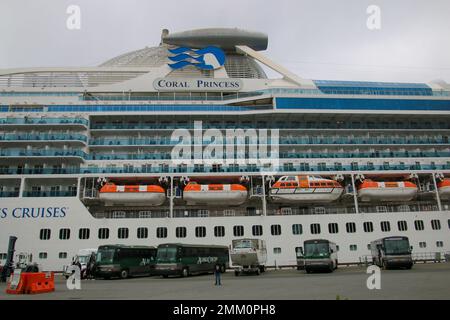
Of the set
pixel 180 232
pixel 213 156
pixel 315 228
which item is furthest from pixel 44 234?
pixel 315 228

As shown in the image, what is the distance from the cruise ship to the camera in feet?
98.1

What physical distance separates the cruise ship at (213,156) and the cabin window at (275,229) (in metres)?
0.12

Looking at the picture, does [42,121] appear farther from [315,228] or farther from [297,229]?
[315,228]

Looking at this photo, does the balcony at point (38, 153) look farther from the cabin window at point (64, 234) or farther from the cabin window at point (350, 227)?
the cabin window at point (350, 227)

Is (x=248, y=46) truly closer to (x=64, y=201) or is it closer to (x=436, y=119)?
(x=436, y=119)

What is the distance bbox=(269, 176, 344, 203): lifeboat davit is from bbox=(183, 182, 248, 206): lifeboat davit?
3.14m

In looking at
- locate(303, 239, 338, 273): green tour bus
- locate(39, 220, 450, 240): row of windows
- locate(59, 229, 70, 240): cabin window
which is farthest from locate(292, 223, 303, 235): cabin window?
locate(59, 229, 70, 240): cabin window

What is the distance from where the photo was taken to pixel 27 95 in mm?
37625

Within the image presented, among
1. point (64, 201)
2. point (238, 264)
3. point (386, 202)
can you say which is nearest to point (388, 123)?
point (386, 202)

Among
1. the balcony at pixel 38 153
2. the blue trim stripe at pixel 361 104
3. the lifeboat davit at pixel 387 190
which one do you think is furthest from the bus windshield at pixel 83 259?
the lifeboat davit at pixel 387 190

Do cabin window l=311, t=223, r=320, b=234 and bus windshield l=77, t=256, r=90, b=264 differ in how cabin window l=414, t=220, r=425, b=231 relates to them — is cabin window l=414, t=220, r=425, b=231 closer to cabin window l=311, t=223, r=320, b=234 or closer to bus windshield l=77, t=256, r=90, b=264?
cabin window l=311, t=223, r=320, b=234

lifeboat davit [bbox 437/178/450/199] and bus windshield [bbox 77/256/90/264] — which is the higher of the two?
lifeboat davit [bbox 437/178/450/199]

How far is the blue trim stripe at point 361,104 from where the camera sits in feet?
122

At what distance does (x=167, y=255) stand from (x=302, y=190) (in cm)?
1345
